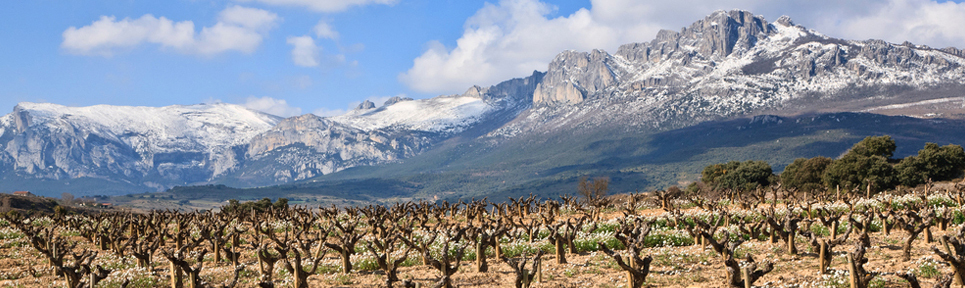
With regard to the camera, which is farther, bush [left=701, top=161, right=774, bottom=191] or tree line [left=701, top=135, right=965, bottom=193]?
bush [left=701, top=161, right=774, bottom=191]

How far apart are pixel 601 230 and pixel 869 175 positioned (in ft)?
126

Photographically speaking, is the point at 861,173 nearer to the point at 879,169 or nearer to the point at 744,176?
the point at 879,169

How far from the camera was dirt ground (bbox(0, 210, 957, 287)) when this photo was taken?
47.1 feet

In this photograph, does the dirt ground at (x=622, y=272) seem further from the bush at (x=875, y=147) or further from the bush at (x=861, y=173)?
the bush at (x=875, y=147)

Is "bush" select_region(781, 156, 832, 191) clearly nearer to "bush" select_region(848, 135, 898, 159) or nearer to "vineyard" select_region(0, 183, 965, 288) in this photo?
"bush" select_region(848, 135, 898, 159)

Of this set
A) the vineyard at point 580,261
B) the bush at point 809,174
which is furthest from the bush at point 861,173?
the vineyard at point 580,261

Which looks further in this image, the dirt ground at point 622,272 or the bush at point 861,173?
the bush at point 861,173

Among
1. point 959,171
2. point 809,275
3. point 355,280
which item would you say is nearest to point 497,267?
point 355,280

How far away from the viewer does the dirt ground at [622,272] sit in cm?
1437

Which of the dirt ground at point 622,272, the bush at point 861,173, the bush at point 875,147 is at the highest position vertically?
the bush at point 875,147

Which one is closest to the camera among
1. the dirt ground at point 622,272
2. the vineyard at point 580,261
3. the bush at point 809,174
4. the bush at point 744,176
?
the vineyard at point 580,261

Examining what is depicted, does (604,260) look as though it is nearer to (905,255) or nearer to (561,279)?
(561,279)

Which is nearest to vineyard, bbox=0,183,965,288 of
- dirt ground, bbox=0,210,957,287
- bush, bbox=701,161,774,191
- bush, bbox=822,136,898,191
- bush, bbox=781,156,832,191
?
dirt ground, bbox=0,210,957,287

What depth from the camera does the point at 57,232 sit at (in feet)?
114
